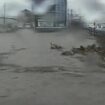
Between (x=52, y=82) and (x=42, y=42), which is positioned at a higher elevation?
(x=52, y=82)

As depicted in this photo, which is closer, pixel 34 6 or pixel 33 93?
pixel 33 93

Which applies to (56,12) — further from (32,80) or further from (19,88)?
(19,88)

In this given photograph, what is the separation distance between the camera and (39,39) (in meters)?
28.9

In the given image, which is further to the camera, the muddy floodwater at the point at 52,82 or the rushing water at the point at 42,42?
the rushing water at the point at 42,42

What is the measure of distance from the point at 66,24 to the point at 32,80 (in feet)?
38.9

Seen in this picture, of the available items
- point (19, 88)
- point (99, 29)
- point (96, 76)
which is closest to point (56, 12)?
point (96, 76)

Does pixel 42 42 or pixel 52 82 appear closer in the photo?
pixel 52 82

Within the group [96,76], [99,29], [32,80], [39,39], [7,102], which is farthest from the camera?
[99,29]

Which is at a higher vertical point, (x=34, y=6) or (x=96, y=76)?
(x=34, y=6)

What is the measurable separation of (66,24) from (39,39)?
745 cm

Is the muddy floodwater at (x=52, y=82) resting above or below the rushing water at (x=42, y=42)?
above

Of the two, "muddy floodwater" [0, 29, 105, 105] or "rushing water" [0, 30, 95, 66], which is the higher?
"muddy floodwater" [0, 29, 105, 105]

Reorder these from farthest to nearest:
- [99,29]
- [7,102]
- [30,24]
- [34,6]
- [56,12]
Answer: [99,29], [30,24], [56,12], [34,6], [7,102]

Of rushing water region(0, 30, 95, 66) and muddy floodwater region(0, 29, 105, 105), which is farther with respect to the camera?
rushing water region(0, 30, 95, 66)
